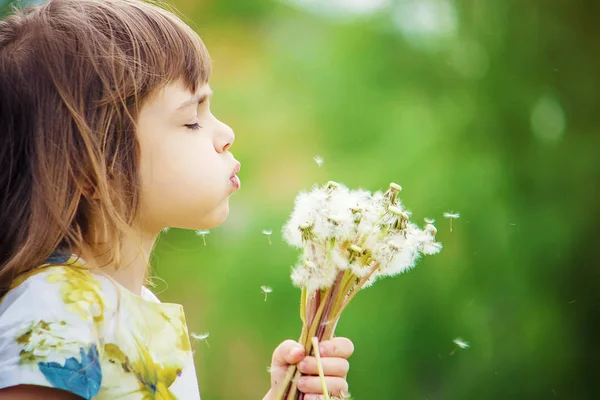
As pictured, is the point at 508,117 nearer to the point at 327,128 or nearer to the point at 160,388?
the point at 327,128

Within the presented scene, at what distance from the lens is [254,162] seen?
2516mm

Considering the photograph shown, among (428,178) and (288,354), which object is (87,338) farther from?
(428,178)

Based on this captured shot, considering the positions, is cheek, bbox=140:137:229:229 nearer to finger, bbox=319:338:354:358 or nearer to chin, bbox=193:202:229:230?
chin, bbox=193:202:229:230

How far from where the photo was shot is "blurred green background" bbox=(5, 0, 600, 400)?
7.95 feet

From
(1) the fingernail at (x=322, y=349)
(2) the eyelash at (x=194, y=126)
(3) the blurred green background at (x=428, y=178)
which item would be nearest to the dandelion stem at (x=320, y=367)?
(1) the fingernail at (x=322, y=349)

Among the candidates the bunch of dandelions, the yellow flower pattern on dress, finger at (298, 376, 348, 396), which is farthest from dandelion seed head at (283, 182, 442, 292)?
the yellow flower pattern on dress

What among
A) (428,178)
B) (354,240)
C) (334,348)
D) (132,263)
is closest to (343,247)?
(354,240)

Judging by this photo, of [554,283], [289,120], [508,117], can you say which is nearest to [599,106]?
[508,117]

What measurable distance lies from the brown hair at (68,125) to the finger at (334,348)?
26 centimetres

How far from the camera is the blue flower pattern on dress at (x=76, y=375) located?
0.65 metres

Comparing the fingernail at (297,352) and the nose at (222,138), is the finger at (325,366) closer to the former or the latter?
the fingernail at (297,352)

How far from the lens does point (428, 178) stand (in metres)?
2.42

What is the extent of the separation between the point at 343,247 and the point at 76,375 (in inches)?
12.4

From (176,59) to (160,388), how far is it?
0.37 m
